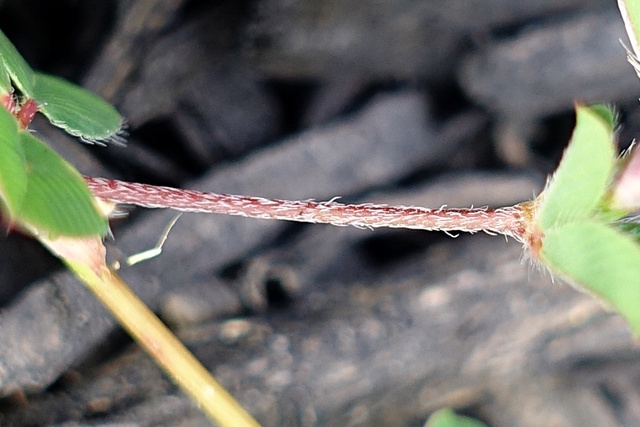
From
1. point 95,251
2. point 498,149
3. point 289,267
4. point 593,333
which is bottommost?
point 593,333

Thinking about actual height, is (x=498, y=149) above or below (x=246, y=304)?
above

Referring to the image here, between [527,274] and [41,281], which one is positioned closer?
[41,281]

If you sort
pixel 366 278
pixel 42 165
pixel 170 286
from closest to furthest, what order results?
1. pixel 42 165
2. pixel 170 286
3. pixel 366 278

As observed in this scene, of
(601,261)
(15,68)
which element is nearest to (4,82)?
(15,68)

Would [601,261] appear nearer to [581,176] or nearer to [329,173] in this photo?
[581,176]

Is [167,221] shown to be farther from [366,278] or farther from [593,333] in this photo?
[593,333]

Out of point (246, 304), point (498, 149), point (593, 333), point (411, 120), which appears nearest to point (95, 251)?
point (246, 304)

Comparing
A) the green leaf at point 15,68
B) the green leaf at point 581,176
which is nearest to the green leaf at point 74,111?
the green leaf at point 15,68
